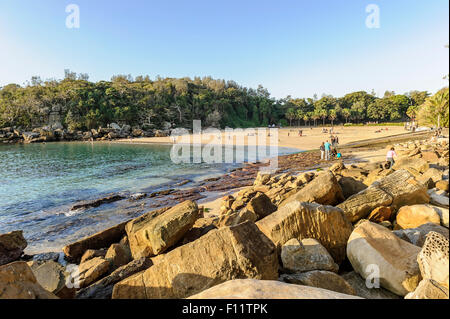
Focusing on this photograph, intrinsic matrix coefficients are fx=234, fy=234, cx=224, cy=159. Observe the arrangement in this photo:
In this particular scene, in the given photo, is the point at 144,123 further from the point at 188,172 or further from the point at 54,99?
the point at 188,172

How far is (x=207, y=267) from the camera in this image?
3414 mm

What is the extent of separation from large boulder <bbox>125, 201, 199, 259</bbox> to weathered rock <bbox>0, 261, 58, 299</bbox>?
8.00ft

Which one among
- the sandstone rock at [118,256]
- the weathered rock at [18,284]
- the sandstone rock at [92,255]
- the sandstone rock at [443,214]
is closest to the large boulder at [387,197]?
the sandstone rock at [443,214]

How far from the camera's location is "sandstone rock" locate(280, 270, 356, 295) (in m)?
3.37

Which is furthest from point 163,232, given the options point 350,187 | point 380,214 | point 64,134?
point 64,134

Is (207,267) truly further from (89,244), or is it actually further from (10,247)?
(10,247)

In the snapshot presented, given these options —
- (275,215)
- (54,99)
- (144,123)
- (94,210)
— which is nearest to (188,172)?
(94,210)

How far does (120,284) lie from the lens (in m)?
3.68

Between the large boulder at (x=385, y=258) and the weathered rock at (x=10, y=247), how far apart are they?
29.9 ft

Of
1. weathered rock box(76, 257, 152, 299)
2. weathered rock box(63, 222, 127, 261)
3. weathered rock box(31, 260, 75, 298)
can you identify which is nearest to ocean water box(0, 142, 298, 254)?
weathered rock box(63, 222, 127, 261)

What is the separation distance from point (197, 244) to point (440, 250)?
3047mm

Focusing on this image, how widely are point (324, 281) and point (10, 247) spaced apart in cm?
874

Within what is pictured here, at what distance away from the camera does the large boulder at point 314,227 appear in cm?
457
